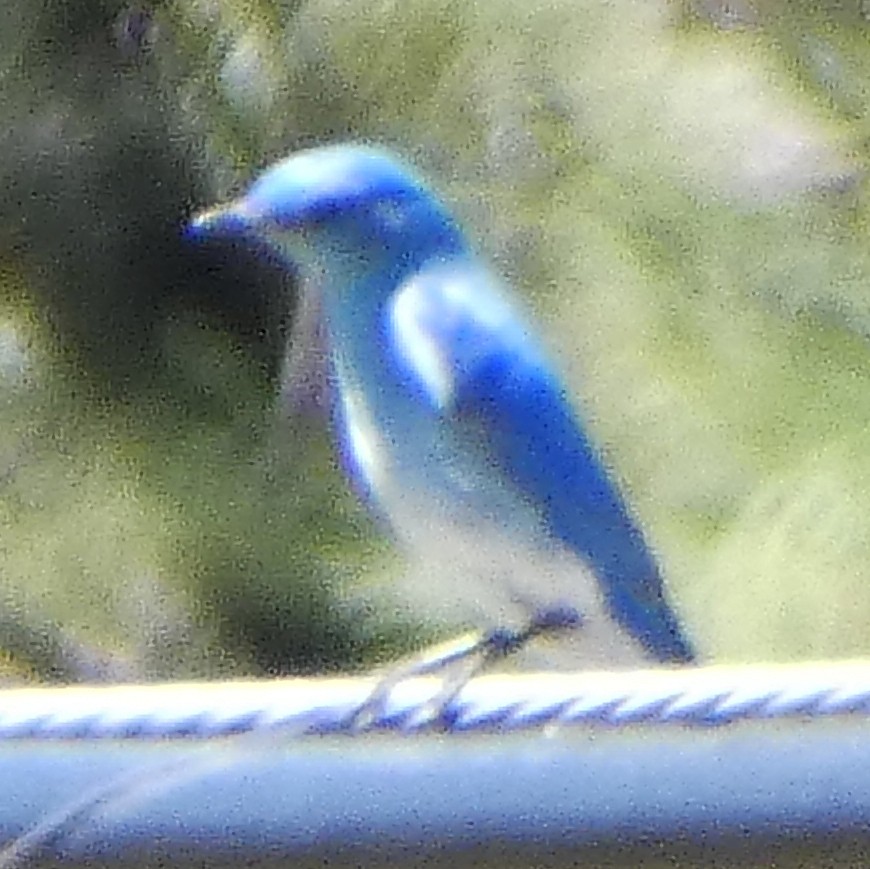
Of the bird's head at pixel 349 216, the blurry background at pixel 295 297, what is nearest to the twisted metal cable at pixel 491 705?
the bird's head at pixel 349 216

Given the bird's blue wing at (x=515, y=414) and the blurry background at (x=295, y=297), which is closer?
the bird's blue wing at (x=515, y=414)

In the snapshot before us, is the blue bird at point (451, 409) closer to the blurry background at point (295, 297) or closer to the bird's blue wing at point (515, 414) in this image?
the bird's blue wing at point (515, 414)

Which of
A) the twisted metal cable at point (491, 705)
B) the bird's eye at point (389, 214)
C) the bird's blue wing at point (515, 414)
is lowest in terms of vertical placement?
the twisted metal cable at point (491, 705)

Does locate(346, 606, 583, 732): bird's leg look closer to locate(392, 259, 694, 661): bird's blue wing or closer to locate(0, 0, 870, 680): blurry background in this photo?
locate(392, 259, 694, 661): bird's blue wing

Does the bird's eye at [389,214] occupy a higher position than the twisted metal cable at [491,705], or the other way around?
the bird's eye at [389,214]

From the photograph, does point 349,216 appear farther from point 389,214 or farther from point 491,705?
point 491,705

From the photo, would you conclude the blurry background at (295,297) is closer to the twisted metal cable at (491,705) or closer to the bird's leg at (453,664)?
the bird's leg at (453,664)

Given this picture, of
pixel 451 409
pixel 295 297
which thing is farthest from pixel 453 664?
pixel 295 297

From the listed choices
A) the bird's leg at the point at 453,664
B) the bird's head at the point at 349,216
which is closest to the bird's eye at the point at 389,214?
the bird's head at the point at 349,216
